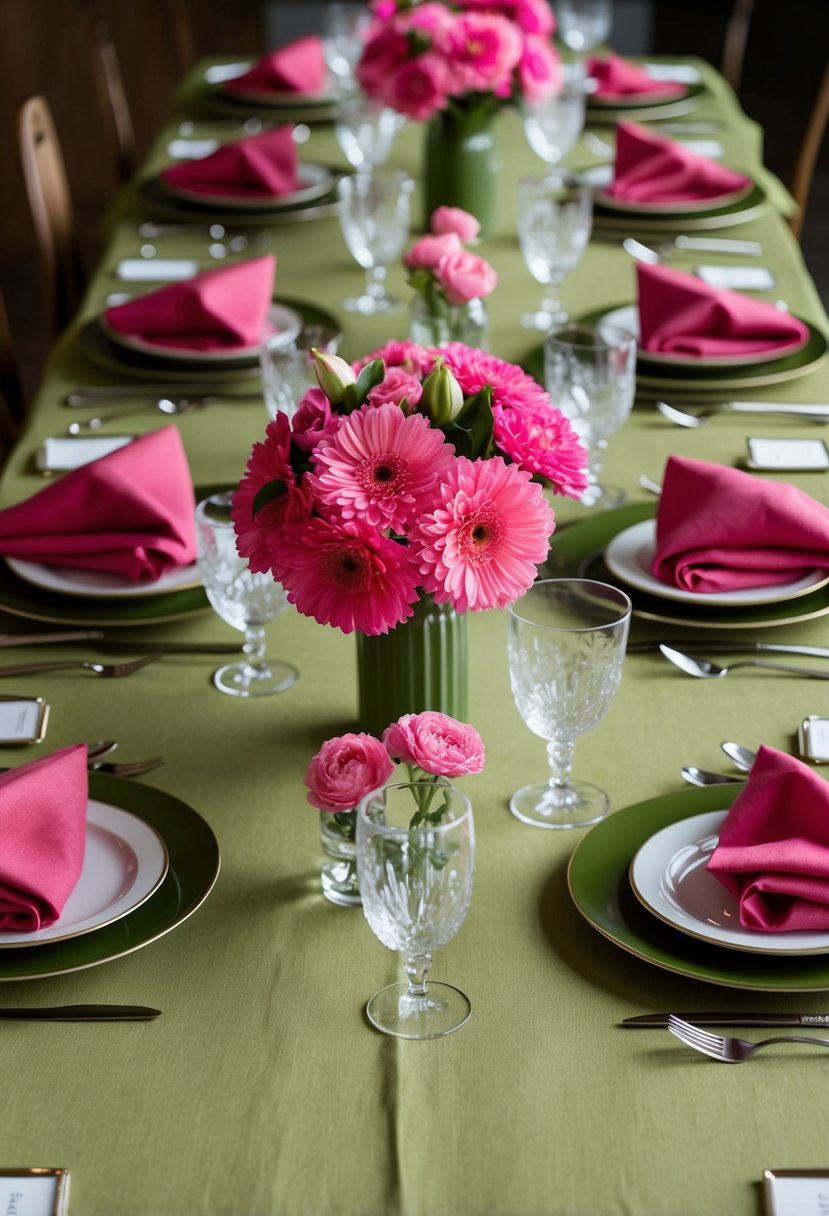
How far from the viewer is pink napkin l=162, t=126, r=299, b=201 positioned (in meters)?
2.82

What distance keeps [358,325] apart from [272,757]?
1.14 m

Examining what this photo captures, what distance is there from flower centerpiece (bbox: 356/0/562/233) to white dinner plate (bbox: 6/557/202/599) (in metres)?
1.06

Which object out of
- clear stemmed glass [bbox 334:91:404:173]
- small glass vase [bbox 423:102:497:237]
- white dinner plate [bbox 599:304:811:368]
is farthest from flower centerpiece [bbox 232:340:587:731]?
clear stemmed glass [bbox 334:91:404:173]

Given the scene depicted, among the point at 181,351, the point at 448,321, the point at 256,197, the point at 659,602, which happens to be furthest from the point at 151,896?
the point at 256,197

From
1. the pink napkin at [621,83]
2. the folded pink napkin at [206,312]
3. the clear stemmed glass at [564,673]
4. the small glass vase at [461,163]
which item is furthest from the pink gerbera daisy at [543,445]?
the pink napkin at [621,83]

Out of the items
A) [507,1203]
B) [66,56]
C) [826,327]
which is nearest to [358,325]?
[826,327]

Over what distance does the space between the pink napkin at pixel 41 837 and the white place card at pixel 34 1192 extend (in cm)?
21

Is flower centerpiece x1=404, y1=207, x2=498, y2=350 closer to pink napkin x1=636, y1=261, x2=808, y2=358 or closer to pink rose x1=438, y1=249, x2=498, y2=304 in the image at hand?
pink rose x1=438, y1=249, x2=498, y2=304

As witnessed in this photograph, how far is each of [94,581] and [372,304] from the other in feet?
A: 3.21

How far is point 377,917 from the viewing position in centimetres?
97

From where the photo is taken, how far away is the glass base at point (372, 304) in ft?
7.83

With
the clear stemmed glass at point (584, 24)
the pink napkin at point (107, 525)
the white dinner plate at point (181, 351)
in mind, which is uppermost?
the pink napkin at point (107, 525)

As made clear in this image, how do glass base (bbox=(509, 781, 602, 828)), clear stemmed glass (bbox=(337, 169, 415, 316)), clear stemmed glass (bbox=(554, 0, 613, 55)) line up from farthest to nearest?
clear stemmed glass (bbox=(554, 0, 613, 55)) → clear stemmed glass (bbox=(337, 169, 415, 316)) → glass base (bbox=(509, 781, 602, 828))

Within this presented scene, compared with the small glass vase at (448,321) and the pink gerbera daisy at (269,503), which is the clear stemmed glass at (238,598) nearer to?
the pink gerbera daisy at (269,503)
